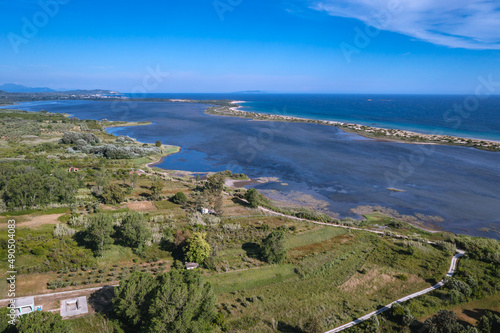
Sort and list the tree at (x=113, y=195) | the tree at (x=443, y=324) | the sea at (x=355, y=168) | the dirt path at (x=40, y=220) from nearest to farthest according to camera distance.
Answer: the tree at (x=443, y=324) < the dirt path at (x=40, y=220) < the tree at (x=113, y=195) < the sea at (x=355, y=168)

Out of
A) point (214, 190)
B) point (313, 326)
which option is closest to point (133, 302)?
point (313, 326)

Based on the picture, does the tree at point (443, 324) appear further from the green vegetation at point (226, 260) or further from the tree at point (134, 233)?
the tree at point (134, 233)

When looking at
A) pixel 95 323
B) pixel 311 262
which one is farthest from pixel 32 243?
pixel 311 262

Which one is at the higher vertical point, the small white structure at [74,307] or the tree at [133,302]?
the tree at [133,302]

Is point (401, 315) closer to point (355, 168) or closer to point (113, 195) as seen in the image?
point (113, 195)

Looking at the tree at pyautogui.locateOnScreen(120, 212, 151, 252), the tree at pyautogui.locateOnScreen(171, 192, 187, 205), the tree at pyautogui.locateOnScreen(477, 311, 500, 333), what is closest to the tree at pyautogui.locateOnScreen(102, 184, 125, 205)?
the tree at pyautogui.locateOnScreen(171, 192, 187, 205)

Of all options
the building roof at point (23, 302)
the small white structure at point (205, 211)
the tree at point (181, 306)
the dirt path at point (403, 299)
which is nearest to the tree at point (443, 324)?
the dirt path at point (403, 299)
